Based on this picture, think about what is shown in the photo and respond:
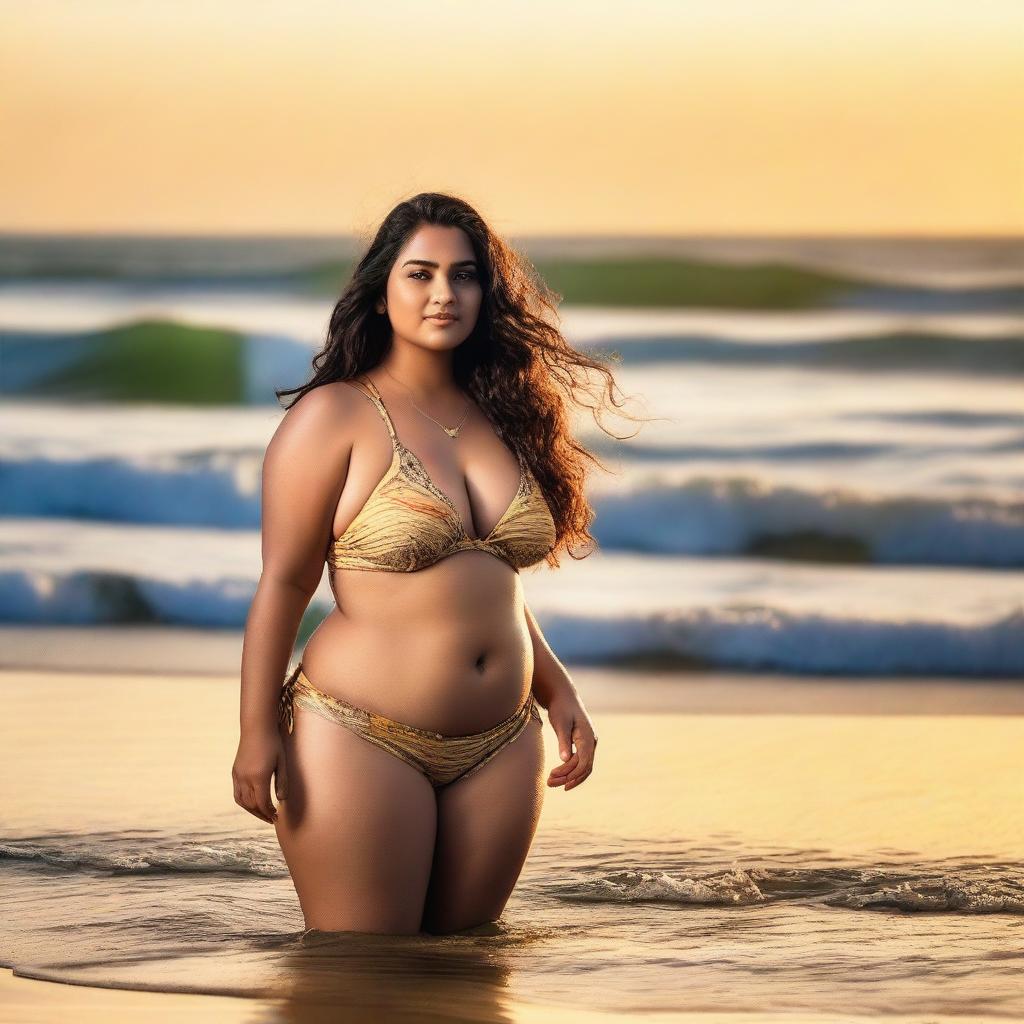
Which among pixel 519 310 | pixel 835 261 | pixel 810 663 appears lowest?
pixel 810 663

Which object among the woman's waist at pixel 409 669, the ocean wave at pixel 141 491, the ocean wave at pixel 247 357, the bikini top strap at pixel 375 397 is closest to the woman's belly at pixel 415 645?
the woman's waist at pixel 409 669

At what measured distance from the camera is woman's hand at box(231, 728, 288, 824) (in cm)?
270

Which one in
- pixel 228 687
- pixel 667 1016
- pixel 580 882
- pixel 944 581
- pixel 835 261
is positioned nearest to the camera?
pixel 667 1016

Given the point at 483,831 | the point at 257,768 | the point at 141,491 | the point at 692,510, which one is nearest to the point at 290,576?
the point at 257,768

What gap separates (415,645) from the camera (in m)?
2.73

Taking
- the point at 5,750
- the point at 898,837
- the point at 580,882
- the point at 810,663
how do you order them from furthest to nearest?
the point at 810,663
the point at 5,750
the point at 898,837
the point at 580,882

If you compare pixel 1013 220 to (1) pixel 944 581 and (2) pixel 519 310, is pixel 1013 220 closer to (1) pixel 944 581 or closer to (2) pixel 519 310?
(1) pixel 944 581

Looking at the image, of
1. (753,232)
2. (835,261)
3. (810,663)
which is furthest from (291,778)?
(835,261)

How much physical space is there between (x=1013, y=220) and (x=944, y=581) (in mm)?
2610

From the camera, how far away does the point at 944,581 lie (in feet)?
27.1

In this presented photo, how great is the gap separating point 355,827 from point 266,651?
30 cm

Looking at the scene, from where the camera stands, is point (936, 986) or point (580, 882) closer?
point (936, 986)

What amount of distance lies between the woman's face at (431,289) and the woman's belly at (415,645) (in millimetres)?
359

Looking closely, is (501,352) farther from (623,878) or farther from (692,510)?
(692,510)
